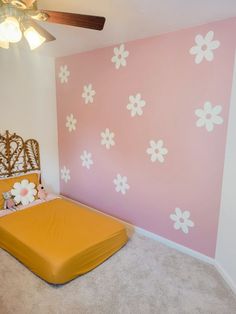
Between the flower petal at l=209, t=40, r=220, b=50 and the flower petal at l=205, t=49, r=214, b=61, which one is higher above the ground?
the flower petal at l=209, t=40, r=220, b=50

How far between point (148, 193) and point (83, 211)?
82 centimetres

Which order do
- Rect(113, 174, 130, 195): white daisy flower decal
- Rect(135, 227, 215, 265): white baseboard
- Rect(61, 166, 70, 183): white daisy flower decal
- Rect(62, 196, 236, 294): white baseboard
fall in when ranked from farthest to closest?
Rect(61, 166, 70, 183): white daisy flower decal
Rect(113, 174, 130, 195): white daisy flower decal
Rect(135, 227, 215, 265): white baseboard
Rect(62, 196, 236, 294): white baseboard

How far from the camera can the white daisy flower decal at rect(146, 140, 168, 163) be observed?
7.76 ft

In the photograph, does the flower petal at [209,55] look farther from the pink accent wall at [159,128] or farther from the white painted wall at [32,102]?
the white painted wall at [32,102]

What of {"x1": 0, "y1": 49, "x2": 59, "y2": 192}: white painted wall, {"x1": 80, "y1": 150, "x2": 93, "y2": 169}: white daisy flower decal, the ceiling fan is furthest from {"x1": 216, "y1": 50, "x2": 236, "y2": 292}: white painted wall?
{"x1": 0, "y1": 49, "x2": 59, "y2": 192}: white painted wall

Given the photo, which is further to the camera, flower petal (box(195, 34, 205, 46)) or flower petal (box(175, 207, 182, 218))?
flower petal (box(175, 207, 182, 218))

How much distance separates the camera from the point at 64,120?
3.33 m

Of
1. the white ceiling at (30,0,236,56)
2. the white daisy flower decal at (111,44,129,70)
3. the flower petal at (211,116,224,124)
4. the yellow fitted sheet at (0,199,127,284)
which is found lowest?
the yellow fitted sheet at (0,199,127,284)

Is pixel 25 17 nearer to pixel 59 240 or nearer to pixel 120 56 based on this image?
pixel 120 56

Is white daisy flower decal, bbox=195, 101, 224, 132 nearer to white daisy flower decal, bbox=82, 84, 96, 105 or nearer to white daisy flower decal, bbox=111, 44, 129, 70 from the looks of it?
white daisy flower decal, bbox=111, 44, 129, 70

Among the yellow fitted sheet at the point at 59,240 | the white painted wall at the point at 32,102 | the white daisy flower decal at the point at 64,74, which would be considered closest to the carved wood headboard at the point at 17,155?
the white painted wall at the point at 32,102

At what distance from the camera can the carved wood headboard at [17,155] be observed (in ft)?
9.64

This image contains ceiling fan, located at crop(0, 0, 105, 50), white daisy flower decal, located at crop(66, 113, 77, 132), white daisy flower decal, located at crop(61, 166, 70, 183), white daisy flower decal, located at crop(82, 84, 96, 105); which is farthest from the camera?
white daisy flower decal, located at crop(61, 166, 70, 183)

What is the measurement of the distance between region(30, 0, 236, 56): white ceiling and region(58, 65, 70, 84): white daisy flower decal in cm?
75
